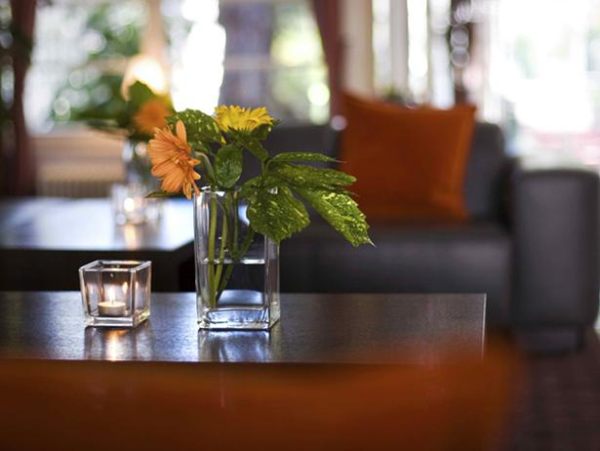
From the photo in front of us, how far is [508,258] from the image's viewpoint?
4121 mm

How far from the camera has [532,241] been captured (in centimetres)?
424

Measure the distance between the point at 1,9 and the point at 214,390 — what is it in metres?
7.05

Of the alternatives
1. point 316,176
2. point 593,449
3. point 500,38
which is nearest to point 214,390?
point 316,176

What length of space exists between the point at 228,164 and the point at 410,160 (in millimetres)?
2525

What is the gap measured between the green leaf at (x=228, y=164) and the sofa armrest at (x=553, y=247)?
2.36 metres

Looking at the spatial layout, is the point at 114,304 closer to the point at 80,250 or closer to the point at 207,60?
the point at 80,250

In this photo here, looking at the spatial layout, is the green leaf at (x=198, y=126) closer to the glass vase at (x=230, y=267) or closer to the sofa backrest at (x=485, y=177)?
the glass vase at (x=230, y=267)

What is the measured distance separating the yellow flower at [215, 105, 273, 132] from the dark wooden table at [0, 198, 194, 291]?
50.6 inches

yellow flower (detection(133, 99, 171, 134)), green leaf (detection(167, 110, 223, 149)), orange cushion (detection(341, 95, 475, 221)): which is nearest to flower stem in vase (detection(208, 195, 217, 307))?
green leaf (detection(167, 110, 223, 149))

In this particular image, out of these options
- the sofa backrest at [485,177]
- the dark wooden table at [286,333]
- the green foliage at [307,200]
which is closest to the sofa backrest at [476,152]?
the sofa backrest at [485,177]

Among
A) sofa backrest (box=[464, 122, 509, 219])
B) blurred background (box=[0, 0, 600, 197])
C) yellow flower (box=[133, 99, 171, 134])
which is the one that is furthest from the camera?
blurred background (box=[0, 0, 600, 197])

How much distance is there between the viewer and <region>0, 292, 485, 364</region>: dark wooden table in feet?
6.23

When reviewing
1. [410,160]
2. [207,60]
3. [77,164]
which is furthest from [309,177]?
[77,164]

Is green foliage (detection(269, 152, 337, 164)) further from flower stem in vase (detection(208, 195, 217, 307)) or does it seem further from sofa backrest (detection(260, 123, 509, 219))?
sofa backrest (detection(260, 123, 509, 219))
